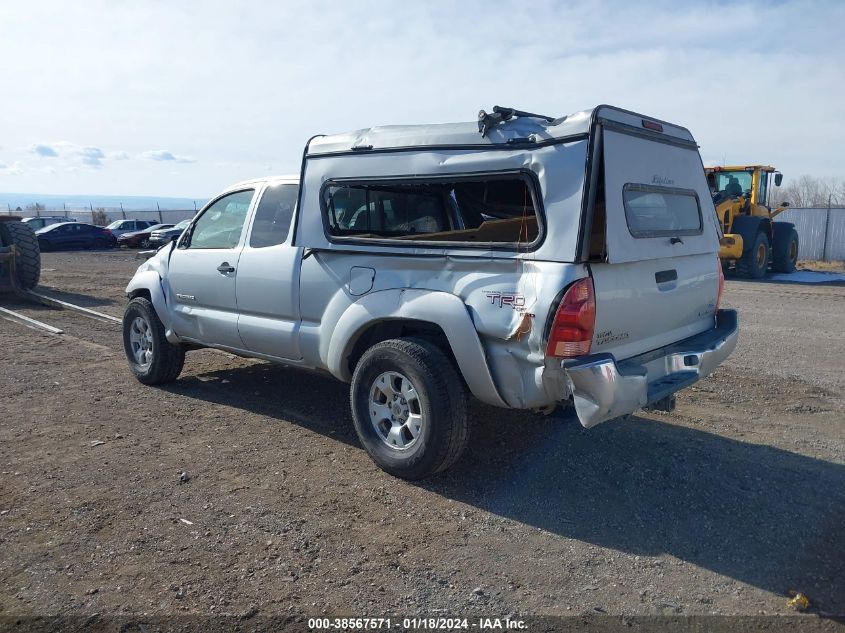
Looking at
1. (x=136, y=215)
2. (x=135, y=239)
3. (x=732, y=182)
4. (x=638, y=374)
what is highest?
(x=732, y=182)

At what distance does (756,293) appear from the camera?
47.6ft

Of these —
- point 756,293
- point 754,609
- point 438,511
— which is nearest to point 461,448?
point 438,511

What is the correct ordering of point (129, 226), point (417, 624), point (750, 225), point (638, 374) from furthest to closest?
point (129, 226) < point (750, 225) < point (638, 374) < point (417, 624)

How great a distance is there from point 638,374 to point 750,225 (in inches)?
594

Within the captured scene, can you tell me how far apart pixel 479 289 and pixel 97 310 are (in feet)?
32.8

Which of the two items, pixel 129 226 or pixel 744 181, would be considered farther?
pixel 129 226

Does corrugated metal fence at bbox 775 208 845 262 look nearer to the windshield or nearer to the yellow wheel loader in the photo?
the yellow wheel loader

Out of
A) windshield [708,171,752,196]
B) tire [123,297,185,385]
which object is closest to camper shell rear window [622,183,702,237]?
tire [123,297,185,385]

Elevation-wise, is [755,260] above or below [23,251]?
below

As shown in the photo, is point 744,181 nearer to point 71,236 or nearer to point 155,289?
point 155,289

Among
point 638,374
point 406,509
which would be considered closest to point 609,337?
point 638,374

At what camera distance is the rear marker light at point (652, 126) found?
4506 millimetres

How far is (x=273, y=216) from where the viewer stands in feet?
19.1

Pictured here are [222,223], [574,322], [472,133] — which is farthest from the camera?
[222,223]
